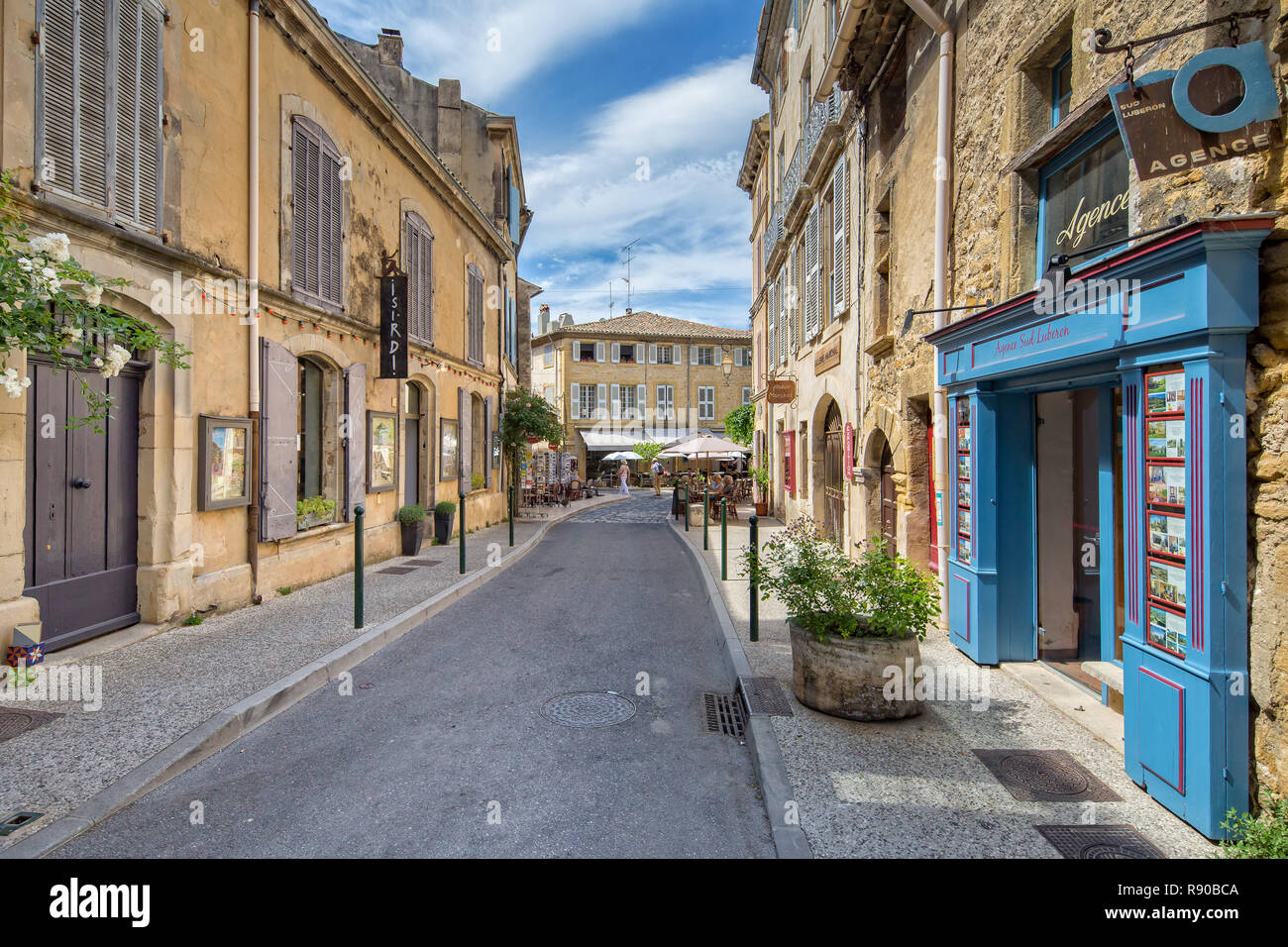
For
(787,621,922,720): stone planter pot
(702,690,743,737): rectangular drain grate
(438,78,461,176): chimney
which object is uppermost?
(438,78,461,176): chimney

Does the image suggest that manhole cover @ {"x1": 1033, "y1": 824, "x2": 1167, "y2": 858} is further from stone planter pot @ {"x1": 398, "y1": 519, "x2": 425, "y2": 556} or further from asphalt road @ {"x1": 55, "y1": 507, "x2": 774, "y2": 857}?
stone planter pot @ {"x1": 398, "y1": 519, "x2": 425, "y2": 556}

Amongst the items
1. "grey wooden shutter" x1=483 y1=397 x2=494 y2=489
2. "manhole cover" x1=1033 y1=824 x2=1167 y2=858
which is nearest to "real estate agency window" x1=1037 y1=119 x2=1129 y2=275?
"manhole cover" x1=1033 y1=824 x2=1167 y2=858

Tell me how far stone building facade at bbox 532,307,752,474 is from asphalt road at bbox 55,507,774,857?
3342 cm

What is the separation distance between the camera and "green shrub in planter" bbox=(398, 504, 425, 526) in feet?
38.4

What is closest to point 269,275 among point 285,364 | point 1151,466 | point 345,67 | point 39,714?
point 285,364

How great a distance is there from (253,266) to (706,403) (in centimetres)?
3429

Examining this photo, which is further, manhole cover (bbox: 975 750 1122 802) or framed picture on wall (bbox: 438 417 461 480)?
framed picture on wall (bbox: 438 417 461 480)

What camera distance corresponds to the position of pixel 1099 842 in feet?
9.94

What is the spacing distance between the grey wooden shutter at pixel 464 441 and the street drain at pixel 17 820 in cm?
1078

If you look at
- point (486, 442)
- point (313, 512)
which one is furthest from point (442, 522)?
point (313, 512)

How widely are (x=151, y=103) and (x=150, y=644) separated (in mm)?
5035

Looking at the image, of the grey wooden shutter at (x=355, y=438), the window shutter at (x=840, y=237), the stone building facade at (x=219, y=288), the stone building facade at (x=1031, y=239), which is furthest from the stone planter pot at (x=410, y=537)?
the window shutter at (x=840, y=237)

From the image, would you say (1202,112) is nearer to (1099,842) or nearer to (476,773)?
(1099,842)

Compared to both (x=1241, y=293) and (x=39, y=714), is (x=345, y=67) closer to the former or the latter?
(x=39, y=714)
